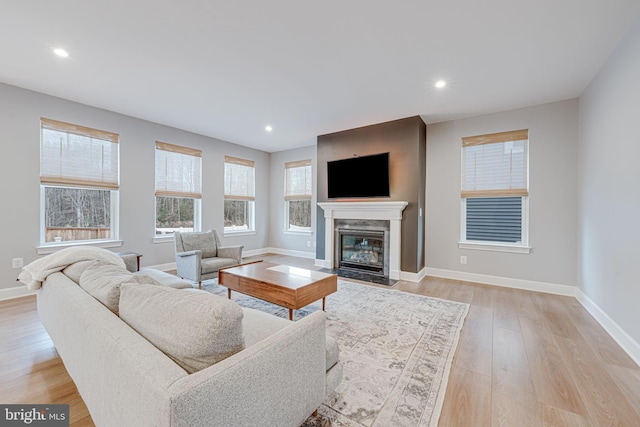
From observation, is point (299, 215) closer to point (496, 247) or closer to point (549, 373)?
point (496, 247)

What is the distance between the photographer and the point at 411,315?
9.33ft

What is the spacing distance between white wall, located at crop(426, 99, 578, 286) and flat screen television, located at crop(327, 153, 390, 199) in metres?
1.10

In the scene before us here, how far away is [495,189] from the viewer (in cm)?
400

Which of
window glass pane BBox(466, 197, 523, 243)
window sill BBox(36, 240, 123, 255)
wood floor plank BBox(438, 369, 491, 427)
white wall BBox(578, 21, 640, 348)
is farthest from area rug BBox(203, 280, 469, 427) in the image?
window sill BBox(36, 240, 123, 255)

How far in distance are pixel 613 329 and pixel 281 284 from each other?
318 cm

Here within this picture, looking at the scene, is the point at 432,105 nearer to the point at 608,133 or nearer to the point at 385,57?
the point at 385,57

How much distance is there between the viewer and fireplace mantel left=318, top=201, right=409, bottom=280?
168 inches

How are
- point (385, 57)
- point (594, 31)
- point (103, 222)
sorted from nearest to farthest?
point (594, 31) → point (385, 57) → point (103, 222)

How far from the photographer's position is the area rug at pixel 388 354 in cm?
149

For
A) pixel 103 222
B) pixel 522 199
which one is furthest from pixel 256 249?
pixel 522 199

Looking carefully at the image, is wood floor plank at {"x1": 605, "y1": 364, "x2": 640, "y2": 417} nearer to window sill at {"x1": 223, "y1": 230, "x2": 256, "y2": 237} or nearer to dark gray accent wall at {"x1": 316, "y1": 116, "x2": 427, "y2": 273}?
dark gray accent wall at {"x1": 316, "y1": 116, "x2": 427, "y2": 273}

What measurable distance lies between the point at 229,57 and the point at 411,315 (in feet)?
11.0

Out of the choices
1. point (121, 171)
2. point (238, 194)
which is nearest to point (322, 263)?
point (238, 194)

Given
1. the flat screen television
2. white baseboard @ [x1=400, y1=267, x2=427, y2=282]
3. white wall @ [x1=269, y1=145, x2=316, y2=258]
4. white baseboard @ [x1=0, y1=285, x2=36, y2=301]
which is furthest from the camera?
white wall @ [x1=269, y1=145, x2=316, y2=258]
